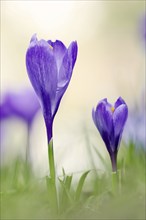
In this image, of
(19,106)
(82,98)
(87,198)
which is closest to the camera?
(87,198)

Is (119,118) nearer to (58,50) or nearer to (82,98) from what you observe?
(58,50)

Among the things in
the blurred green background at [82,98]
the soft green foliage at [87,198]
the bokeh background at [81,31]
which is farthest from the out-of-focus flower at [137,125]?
the bokeh background at [81,31]

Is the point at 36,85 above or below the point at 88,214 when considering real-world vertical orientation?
above

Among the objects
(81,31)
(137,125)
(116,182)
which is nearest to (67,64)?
(116,182)

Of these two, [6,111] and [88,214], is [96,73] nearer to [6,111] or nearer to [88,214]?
[6,111]

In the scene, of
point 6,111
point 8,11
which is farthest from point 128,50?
point 6,111

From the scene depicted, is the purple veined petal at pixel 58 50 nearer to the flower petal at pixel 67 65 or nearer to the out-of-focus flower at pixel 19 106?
the flower petal at pixel 67 65
